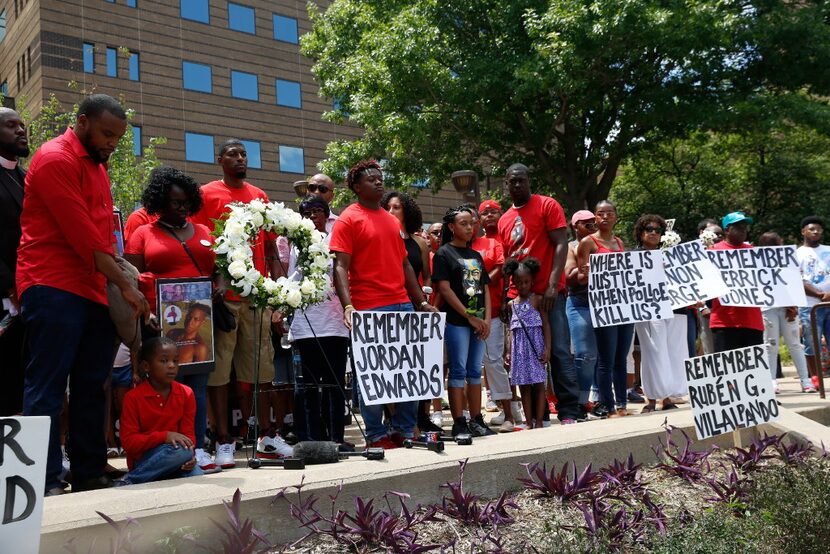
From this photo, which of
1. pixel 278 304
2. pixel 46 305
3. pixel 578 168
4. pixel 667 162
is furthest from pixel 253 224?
pixel 667 162

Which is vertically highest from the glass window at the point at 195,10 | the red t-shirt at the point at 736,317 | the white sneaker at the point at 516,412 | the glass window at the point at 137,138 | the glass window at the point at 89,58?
the glass window at the point at 195,10

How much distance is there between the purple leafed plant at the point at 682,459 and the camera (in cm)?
577

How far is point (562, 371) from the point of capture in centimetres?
785

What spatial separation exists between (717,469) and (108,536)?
4.20 metres

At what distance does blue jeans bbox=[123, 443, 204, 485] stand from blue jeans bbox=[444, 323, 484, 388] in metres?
2.68

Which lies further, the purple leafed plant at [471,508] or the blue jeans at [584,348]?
the blue jeans at [584,348]

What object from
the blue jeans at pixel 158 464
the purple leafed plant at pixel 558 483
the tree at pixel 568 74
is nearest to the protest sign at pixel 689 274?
the purple leafed plant at pixel 558 483

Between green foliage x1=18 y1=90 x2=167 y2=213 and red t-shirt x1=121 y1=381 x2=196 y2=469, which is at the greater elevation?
green foliage x1=18 y1=90 x2=167 y2=213

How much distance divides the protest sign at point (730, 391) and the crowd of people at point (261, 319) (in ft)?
5.80

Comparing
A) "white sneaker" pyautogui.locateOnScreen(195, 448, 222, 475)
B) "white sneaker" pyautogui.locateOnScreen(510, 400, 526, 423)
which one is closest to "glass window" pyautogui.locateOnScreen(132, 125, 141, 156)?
"white sneaker" pyautogui.locateOnScreen(510, 400, 526, 423)

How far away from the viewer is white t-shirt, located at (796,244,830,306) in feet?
34.7

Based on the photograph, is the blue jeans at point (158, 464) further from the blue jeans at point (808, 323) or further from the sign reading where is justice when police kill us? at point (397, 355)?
the blue jeans at point (808, 323)

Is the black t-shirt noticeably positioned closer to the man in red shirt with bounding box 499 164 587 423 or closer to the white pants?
the man in red shirt with bounding box 499 164 587 423

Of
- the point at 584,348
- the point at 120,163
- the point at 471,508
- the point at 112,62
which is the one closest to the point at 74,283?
the point at 471,508
